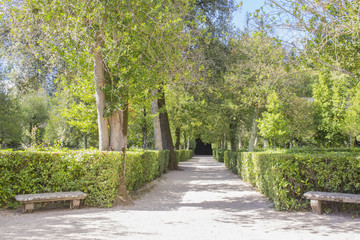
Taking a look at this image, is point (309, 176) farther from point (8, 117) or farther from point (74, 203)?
point (8, 117)

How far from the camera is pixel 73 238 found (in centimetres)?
454

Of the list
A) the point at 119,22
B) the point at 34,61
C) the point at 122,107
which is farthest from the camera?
the point at 34,61

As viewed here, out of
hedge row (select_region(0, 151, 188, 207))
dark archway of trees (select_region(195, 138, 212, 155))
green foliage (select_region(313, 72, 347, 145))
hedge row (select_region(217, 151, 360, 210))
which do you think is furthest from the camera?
dark archway of trees (select_region(195, 138, 212, 155))

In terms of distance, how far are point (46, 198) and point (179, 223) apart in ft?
9.52

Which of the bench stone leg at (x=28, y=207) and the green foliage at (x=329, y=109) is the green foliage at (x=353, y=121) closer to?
the green foliage at (x=329, y=109)

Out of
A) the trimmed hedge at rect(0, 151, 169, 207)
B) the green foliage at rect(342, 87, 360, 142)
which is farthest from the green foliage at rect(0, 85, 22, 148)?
the green foliage at rect(342, 87, 360, 142)

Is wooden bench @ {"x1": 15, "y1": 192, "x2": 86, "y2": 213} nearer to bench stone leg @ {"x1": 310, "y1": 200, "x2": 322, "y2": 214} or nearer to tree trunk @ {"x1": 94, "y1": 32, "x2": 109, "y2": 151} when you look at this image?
tree trunk @ {"x1": 94, "y1": 32, "x2": 109, "y2": 151}

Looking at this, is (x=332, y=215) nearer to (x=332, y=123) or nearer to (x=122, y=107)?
(x=122, y=107)

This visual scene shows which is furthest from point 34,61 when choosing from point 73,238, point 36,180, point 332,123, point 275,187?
point 332,123

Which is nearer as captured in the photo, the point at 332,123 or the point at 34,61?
the point at 34,61

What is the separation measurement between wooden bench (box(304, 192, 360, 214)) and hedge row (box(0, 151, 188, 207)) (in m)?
4.52

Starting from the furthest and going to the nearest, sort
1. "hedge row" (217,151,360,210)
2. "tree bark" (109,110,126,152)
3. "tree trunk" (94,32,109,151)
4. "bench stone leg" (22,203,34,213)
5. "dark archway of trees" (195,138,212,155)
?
"dark archway of trees" (195,138,212,155) → "tree bark" (109,110,126,152) → "tree trunk" (94,32,109,151) → "hedge row" (217,151,360,210) → "bench stone leg" (22,203,34,213)

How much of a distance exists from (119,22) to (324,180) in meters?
6.20

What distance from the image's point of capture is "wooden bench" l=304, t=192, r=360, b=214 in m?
5.95
